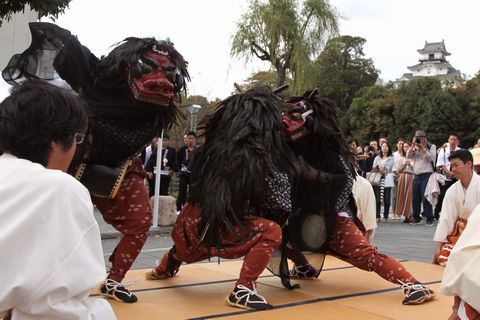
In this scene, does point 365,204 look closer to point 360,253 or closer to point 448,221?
point 448,221

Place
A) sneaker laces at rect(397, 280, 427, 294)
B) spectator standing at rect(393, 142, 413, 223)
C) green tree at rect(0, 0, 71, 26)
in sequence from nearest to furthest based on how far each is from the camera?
1. sneaker laces at rect(397, 280, 427, 294)
2. green tree at rect(0, 0, 71, 26)
3. spectator standing at rect(393, 142, 413, 223)

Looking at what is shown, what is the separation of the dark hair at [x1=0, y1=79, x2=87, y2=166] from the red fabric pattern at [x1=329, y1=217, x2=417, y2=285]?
2576 millimetres

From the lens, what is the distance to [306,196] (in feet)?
12.5

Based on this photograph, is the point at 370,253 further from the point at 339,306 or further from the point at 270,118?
the point at 270,118

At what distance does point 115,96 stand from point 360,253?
1846 millimetres

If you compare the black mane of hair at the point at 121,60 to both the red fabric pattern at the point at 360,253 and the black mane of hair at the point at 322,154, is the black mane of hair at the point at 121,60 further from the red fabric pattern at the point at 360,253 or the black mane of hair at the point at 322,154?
the red fabric pattern at the point at 360,253

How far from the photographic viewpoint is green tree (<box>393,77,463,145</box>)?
27.5 meters

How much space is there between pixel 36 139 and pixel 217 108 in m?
2.13

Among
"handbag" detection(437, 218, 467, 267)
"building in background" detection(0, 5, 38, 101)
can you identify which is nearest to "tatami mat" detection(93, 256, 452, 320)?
"handbag" detection(437, 218, 467, 267)

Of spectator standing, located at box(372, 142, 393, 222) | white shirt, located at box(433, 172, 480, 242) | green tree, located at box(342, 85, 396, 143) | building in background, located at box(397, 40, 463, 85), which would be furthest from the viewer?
building in background, located at box(397, 40, 463, 85)

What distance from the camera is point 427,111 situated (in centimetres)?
2806

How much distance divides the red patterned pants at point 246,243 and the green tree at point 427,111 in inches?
1016

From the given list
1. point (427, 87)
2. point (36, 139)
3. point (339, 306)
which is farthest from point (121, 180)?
point (427, 87)

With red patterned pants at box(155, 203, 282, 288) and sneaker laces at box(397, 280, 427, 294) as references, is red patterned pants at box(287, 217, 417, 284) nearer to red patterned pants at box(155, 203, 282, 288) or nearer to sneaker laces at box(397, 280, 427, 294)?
sneaker laces at box(397, 280, 427, 294)
